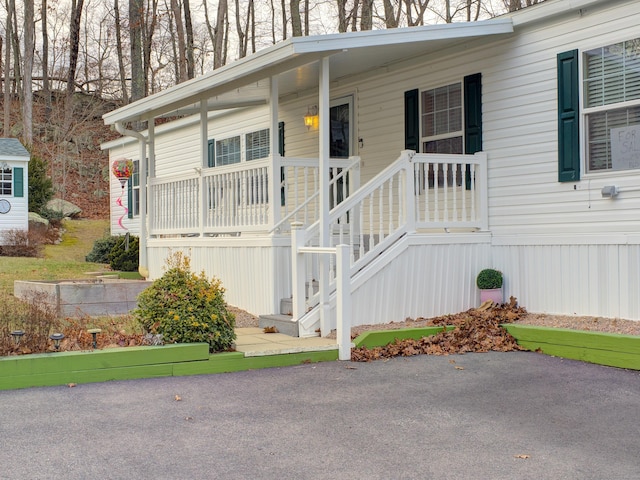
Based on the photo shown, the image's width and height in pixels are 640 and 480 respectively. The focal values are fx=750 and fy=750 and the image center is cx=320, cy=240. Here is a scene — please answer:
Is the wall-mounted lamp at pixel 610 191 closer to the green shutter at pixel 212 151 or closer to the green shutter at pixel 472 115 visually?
the green shutter at pixel 472 115

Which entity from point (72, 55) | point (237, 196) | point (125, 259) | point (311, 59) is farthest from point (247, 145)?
point (72, 55)

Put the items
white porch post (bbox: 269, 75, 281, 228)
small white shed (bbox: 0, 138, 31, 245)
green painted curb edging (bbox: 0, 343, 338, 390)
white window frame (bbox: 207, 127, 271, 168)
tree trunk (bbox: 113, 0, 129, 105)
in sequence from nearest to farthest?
green painted curb edging (bbox: 0, 343, 338, 390)
white porch post (bbox: 269, 75, 281, 228)
white window frame (bbox: 207, 127, 271, 168)
small white shed (bbox: 0, 138, 31, 245)
tree trunk (bbox: 113, 0, 129, 105)

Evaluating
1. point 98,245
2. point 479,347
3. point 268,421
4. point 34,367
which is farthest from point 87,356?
point 98,245

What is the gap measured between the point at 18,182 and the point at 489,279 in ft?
55.0

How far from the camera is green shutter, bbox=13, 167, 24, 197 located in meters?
21.4

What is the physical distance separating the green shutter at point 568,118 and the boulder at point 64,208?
64.8 feet

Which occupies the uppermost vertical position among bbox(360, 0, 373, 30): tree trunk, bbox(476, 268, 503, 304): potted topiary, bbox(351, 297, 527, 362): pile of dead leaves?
bbox(360, 0, 373, 30): tree trunk

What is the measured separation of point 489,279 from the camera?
884cm

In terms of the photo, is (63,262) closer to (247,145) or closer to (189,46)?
(247,145)

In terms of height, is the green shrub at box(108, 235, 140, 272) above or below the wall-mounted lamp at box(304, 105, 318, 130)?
below

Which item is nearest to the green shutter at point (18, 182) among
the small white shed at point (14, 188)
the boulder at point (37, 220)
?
the small white shed at point (14, 188)

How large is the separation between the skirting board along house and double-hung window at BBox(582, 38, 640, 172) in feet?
0.05

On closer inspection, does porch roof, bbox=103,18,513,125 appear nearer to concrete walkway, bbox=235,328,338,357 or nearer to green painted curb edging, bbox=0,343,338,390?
concrete walkway, bbox=235,328,338,357

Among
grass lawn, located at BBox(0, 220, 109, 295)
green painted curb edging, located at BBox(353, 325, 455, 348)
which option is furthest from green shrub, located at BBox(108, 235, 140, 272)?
green painted curb edging, located at BBox(353, 325, 455, 348)
